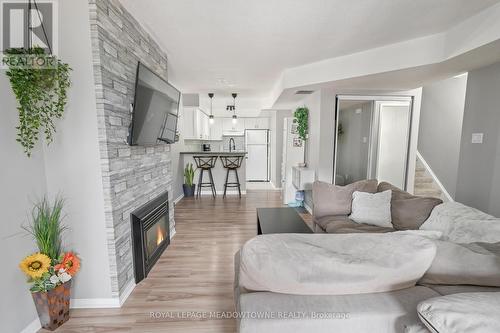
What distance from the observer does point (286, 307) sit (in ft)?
3.06

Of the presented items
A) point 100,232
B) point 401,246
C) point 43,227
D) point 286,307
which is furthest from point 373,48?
point 43,227

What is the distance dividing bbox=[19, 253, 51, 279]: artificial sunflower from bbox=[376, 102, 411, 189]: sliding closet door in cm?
488

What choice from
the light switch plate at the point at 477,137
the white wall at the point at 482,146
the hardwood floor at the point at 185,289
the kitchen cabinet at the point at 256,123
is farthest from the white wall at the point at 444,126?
the kitchen cabinet at the point at 256,123

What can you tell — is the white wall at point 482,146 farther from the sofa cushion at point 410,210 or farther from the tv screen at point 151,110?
the tv screen at point 151,110

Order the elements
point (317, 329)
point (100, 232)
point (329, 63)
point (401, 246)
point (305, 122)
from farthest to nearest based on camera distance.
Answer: point (305, 122)
point (329, 63)
point (100, 232)
point (401, 246)
point (317, 329)

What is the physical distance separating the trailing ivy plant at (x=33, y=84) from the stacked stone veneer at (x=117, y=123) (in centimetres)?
23

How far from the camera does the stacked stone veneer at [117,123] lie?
5.80ft

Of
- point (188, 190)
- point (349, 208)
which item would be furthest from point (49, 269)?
point (188, 190)

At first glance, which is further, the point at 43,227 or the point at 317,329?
the point at 43,227

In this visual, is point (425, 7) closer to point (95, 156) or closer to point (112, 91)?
point (112, 91)

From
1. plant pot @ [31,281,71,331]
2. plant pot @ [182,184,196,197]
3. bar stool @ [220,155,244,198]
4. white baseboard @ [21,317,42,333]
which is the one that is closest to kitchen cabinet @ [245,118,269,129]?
bar stool @ [220,155,244,198]


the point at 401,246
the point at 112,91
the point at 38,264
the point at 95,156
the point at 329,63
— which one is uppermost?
the point at 329,63

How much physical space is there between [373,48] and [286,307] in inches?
128

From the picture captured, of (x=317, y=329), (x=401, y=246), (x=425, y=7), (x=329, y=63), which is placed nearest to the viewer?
(x=317, y=329)
